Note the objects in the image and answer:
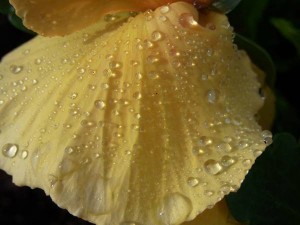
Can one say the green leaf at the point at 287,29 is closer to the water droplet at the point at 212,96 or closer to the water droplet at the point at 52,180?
the water droplet at the point at 212,96

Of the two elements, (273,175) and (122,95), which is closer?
(122,95)

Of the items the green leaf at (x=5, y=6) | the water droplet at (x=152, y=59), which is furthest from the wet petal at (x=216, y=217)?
the green leaf at (x=5, y=6)

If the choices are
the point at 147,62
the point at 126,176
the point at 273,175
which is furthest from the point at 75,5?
the point at 273,175

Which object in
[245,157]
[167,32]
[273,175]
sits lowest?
[273,175]

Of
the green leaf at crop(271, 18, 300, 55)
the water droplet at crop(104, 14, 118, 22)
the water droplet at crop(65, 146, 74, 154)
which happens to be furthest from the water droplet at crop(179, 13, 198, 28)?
the green leaf at crop(271, 18, 300, 55)

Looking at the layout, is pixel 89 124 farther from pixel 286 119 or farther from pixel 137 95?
pixel 286 119

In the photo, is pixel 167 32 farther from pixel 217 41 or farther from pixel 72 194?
pixel 72 194

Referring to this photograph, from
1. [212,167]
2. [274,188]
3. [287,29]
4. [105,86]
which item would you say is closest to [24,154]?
[105,86]
